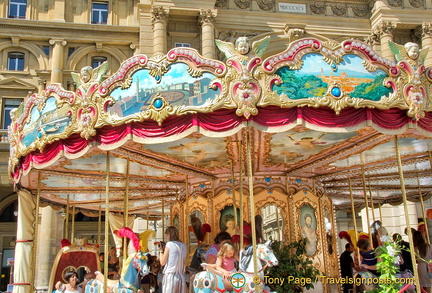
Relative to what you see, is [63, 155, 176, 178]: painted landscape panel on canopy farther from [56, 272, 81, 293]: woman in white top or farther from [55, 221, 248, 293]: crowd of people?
[55, 221, 248, 293]: crowd of people

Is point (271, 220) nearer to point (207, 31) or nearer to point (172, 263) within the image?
point (172, 263)

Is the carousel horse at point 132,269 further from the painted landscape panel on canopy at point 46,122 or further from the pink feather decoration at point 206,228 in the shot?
the pink feather decoration at point 206,228

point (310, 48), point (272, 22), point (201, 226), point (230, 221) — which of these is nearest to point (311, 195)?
point (230, 221)

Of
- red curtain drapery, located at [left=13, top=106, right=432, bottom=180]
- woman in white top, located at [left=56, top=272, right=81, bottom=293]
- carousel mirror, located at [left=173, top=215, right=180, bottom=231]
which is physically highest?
red curtain drapery, located at [left=13, top=106, right=432, bottom=180]

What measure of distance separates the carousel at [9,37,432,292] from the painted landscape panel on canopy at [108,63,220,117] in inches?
0.8

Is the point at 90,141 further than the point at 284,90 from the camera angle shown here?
Yes

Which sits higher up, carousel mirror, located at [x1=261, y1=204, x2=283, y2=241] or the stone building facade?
the stone building facade

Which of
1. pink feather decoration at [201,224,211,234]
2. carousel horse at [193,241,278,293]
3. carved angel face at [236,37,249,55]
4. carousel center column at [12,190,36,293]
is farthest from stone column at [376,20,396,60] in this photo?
carousel horse at [193,241,278,293]

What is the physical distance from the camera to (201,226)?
12852 millimetres

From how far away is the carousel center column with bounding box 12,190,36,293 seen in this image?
477 inches

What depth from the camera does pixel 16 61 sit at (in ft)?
81.8

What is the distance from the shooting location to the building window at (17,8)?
82.7ft

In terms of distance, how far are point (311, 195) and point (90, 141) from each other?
22.8 ft

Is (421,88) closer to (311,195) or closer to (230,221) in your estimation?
(311,195)
